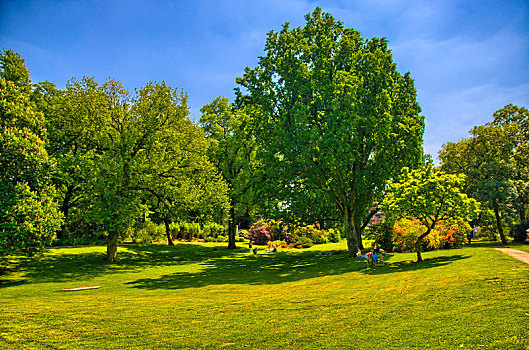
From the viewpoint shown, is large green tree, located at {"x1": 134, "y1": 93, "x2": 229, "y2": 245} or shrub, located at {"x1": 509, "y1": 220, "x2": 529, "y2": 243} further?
shrub, located at {"x1": 509, "y1": 220, "x2": 529, "y2": 243}

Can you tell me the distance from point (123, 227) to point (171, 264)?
5.10 metres

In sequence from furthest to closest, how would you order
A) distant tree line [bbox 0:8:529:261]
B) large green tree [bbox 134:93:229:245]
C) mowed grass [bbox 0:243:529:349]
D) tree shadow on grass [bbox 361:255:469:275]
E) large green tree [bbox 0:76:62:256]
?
large green tree [bbox 134:93:229:245] → distant tree line [bbox 0:8:529:261] → tree shadow on grass [bbox 361:255:469:275] → large green tree [bbox 0:76:62:256] → mowed grass [bbox 0:243:529:349]

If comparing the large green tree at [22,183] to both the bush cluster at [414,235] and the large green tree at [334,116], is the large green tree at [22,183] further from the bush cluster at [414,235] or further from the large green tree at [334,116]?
the bush cluster at [414,235]

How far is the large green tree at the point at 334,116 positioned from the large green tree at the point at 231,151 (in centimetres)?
912

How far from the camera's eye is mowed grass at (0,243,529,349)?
6809mm

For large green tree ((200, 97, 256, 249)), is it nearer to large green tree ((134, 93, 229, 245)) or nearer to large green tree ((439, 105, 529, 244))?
large green tree ((134, 93, 229, 245))

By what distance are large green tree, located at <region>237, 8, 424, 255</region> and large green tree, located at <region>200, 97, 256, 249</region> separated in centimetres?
912

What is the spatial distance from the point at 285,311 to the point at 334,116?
1592cm

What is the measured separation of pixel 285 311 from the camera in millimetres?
9516

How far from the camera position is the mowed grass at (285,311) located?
22.3 ft

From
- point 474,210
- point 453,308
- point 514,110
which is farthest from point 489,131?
point 453,308

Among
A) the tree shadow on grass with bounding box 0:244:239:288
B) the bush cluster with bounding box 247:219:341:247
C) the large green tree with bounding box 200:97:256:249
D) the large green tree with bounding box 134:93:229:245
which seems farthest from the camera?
the bush cluster with bounding box 247:219:341:247

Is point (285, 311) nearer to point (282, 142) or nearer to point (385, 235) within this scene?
Answer: point (282, 142)

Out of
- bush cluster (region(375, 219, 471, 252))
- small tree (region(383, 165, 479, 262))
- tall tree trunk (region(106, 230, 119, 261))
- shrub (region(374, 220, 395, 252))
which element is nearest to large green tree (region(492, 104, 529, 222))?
bush cluster (region(375, 219, 471, 252))
